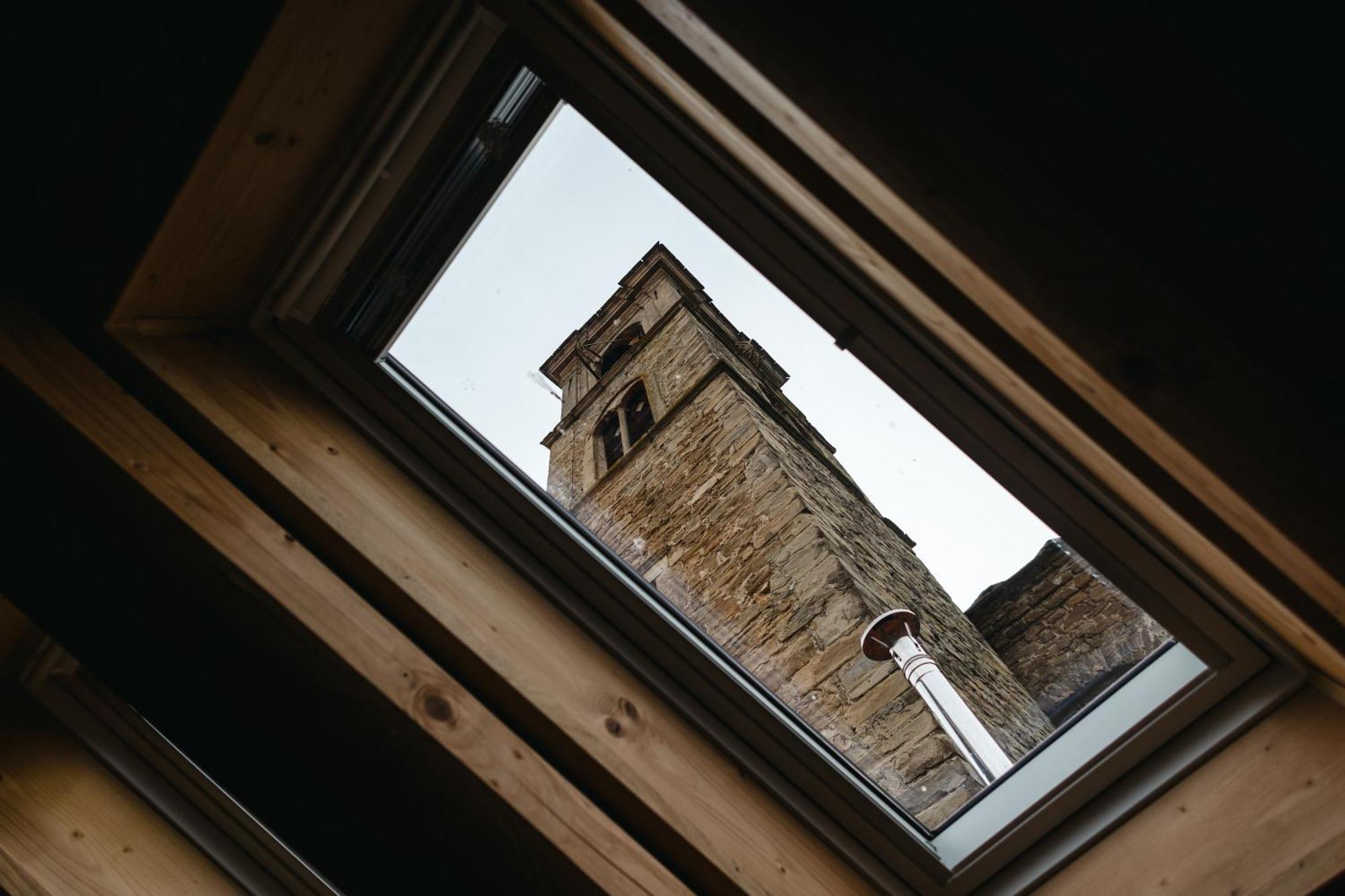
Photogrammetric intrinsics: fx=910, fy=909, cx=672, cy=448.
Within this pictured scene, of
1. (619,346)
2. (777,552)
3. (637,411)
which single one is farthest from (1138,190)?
(619,346)

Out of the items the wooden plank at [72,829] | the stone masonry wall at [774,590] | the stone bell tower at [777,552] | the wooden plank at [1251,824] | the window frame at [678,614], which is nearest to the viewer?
the wooden plank at [1251,824]

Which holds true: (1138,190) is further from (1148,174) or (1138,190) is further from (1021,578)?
(1021,578)

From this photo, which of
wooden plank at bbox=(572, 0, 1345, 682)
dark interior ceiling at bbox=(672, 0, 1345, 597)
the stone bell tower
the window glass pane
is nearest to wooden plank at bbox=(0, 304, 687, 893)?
the window glass pane

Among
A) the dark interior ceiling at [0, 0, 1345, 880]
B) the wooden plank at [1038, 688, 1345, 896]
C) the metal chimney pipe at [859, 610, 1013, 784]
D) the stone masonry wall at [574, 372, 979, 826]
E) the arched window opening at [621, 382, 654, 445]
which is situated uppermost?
the arched window opening at [621, 382, 654, 445]

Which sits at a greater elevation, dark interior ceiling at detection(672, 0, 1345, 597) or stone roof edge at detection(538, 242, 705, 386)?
stone roof edge at detection(538, 242, 705, 386)

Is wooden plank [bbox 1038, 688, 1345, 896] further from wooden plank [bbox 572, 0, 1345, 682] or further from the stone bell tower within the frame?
the stone bell tower

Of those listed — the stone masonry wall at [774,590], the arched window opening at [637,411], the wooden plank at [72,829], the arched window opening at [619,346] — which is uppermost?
the arched window opening at [619,346]

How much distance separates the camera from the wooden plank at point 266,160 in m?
1.32

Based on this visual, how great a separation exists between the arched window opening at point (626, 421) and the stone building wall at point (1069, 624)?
7.15 meters

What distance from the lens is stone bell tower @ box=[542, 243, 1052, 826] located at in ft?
7.99

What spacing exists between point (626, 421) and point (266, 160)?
10184 mm

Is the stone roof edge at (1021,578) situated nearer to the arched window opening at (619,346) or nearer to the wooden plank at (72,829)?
the wooden plank at (72,829)

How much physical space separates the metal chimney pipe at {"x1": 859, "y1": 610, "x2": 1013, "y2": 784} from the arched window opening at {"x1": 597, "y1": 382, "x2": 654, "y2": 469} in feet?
23.4

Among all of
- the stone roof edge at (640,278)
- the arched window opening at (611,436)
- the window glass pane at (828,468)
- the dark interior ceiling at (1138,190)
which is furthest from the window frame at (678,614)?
the arched window opening at (611,436)
